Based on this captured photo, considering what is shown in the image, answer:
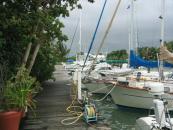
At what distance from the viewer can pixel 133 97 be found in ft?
63.0

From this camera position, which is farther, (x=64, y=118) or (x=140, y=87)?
(x=140, y=87)

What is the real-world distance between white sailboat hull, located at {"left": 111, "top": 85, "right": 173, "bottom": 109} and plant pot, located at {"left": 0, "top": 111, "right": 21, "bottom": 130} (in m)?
10.3

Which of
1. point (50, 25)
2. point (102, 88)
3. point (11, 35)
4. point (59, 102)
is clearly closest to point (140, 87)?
point (59, 102)

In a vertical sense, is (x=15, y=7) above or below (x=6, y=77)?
above

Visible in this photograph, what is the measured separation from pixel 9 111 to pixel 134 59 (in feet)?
54.5

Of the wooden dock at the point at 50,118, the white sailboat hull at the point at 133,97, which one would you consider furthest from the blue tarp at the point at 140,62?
the wooden dock at the point at 50,118

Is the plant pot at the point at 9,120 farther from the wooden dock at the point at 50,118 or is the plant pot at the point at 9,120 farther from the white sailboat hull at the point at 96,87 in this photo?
the white sailboat hull at the point at 96,87

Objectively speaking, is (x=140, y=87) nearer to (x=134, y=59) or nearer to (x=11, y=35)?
(x=134, y=59)

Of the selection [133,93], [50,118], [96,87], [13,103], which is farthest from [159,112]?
[96,87]

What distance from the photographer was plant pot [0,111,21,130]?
28.5 ft

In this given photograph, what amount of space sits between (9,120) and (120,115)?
1092cm

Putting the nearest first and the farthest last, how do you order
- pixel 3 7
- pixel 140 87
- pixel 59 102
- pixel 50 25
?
pixel 3 7 → pixel 50 25 → pixel 59 102 → pixel 140 87

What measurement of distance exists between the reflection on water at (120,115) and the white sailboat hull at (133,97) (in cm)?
Answer: 39

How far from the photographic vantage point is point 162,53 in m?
7.84
